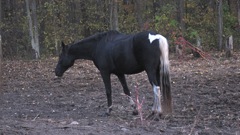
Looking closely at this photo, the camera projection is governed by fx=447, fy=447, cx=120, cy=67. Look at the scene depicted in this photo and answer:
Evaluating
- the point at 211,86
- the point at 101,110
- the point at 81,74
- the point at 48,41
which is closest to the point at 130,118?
the point at 101,110

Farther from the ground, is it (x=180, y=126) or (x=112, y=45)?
(x=112, y=45)

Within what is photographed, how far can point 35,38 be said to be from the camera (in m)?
21.2

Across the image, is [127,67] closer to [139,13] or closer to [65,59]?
[65,59]

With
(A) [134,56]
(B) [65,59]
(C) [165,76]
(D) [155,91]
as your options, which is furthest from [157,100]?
(B) [65,59]

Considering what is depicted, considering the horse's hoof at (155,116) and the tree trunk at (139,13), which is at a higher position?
the tree trunk at (139,13)

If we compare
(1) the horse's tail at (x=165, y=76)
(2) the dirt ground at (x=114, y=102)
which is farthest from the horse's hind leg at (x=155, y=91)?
(2) the dirt ground at (x=114, y=102)

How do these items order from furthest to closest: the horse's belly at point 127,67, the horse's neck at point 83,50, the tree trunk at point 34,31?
the tree trunk at point 34,31, the horse's neck at point 83,50, the horse's belly at point 127,67

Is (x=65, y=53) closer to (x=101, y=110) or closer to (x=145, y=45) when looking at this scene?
(x=101, y=110)

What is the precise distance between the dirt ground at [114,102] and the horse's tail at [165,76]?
0.21m

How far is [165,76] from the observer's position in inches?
297

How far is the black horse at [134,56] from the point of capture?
7508 mm

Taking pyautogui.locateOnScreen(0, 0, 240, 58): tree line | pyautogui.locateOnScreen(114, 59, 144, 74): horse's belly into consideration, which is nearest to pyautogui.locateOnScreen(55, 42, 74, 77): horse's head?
pyautogui.locateOnScreen(114, 59, 144, 74): horse's belly

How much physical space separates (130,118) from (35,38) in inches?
564

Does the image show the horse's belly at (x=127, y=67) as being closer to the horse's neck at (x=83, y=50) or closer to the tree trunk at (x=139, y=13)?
the horse's neck at (x=83, y=50)
